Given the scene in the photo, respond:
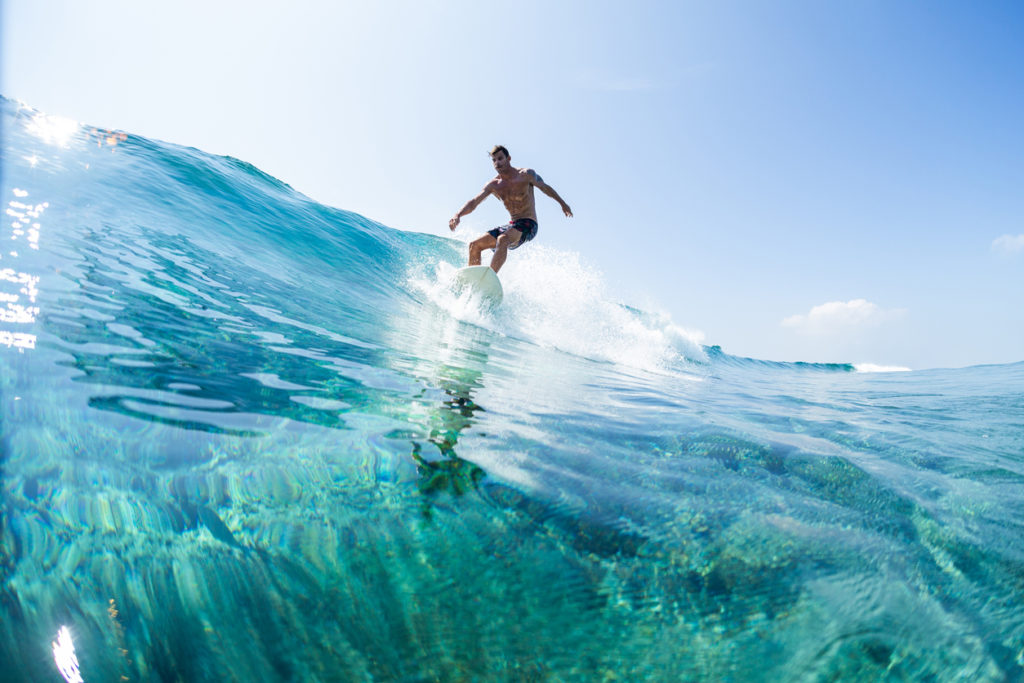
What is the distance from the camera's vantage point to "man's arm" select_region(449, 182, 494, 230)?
8.29 meters

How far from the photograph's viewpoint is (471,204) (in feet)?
27.9

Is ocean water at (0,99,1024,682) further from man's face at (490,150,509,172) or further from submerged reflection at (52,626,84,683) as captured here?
man's face at (490,150,509,172)

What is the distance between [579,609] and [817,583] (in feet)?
2.62

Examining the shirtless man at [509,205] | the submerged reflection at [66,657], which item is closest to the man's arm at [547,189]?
the shirtless man at [509,205]

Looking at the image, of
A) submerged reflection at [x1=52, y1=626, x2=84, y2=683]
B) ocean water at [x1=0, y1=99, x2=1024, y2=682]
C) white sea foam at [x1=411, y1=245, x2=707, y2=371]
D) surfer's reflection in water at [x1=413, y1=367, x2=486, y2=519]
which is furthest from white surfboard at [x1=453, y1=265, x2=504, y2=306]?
submerged reflection at [x1=52, y1=626, x2=84, y2=683]

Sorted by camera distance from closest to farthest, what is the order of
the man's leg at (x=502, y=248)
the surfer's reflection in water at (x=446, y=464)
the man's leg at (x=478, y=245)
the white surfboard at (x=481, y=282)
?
the surfer's reflection in water at (x=446, y=464) < the white surfboard at (x=481, y=282) < the man's leg at (x=502, y=248) < the man's leg at (x=478, y=245)

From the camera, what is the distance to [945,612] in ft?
Result: 4.68

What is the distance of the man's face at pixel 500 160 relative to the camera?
329 inches

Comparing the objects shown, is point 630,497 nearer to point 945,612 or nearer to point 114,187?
point 945,612

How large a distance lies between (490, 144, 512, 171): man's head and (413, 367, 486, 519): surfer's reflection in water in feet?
21.8

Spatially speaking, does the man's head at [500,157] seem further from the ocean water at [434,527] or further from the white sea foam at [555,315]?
the ocean water at [434,527]

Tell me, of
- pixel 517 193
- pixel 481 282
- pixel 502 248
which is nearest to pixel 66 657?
pixel 481 282

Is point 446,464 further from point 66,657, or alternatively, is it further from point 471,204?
point 471,204

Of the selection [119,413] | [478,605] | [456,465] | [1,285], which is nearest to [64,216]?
[1,285]
